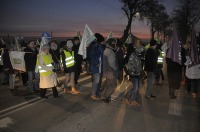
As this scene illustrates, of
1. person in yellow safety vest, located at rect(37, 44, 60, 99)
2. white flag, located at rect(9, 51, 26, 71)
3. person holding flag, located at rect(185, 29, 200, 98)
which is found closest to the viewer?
person in yellow safety vest, located at rect(37, 44, 60, 99)

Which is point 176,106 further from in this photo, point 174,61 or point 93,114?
point 93,114

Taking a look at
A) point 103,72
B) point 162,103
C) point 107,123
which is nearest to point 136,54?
point 103,72

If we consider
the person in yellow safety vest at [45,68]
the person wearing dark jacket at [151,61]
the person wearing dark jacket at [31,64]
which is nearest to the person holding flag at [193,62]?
the person wearing dark jacket at [151,61]

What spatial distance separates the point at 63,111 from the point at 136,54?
266cm

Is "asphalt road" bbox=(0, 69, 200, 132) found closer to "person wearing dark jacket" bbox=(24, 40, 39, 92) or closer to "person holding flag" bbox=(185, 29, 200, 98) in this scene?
"person wearing dark jacket" bbox=(24, 40, 39, 92)

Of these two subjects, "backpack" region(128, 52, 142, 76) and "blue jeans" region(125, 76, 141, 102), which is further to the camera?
"blue jeans" region(125, 76, 141, 102)

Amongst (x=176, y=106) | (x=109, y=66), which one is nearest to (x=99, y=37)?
(x=109, y=66)

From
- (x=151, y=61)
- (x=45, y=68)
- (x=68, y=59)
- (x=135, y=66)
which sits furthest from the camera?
(x=68, y=59)

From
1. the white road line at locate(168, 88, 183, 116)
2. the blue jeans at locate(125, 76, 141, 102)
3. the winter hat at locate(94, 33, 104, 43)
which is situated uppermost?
the winter hat at locate(94, 33, 104, 43)

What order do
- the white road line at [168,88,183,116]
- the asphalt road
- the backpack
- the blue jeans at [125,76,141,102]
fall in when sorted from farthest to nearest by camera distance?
1. the blue jeans at [125,76,141,102]
2. the backpack
3. the white road line at [168,88,183,116]
4. the asphalt road

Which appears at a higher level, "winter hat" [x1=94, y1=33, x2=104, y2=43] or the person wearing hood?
"winter hat" [x1=94, y1=33, x2=104, y2=43]

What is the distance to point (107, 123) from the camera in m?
5.25

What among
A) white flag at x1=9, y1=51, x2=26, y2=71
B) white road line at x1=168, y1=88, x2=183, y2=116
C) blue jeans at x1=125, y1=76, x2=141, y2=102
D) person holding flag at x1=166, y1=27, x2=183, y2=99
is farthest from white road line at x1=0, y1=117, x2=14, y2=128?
person holding flag at x1=166, y1=27, x2=183, y2=99

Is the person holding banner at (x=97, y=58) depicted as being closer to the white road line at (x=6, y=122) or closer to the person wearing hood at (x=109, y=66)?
the person wearing hood at (x=109, y=66)
